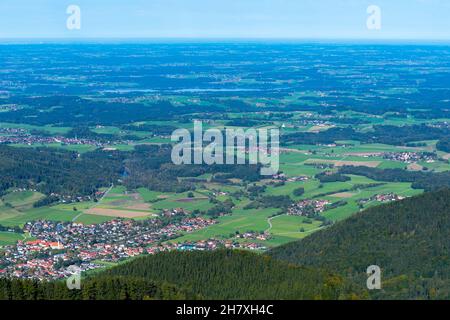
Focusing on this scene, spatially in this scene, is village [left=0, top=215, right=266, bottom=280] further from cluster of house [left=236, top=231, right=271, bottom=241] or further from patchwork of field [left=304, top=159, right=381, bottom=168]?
patchwork of field [left=304, top=159, right=381, bottom=168]

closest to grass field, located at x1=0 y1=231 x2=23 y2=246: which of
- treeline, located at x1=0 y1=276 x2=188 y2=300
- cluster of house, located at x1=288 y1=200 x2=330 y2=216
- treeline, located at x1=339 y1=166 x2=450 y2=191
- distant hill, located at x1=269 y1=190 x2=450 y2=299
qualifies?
distant hill, located at x1=269 y1=190 x2=450 y2=299

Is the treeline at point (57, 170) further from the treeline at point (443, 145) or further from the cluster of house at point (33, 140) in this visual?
the treeline at point (443, 145)

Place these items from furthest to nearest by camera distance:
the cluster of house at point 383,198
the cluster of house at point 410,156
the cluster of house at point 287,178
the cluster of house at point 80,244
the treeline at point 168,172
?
the cluster of house at point 410,156 < the cluster of house at point 287,178 < the treeline at point 168,172 < the cluster of house at point 383,198 < the cluster of house at point 80,244

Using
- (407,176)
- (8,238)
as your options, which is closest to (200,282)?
(8,238)

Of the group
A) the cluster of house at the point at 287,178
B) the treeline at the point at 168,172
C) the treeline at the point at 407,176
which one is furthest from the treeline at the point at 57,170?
the treeline at the point at 407,176

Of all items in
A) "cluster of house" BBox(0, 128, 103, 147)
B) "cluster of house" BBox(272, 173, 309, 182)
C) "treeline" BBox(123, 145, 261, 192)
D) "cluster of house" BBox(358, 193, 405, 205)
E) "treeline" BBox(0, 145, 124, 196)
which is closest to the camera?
"cluster of house" BBox(358, 193, 405, 205)

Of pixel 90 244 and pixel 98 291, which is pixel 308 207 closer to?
pixel 90 244
